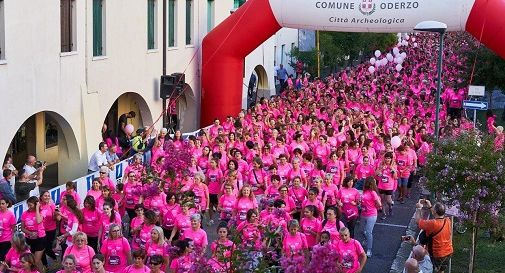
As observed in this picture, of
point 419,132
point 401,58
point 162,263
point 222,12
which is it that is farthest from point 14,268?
point 401,58

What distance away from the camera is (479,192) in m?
11.6

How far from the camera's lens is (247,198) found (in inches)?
506

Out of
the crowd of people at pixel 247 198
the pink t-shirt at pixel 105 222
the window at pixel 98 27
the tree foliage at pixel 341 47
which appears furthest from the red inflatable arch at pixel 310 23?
the tree foliage at pixel 341 47

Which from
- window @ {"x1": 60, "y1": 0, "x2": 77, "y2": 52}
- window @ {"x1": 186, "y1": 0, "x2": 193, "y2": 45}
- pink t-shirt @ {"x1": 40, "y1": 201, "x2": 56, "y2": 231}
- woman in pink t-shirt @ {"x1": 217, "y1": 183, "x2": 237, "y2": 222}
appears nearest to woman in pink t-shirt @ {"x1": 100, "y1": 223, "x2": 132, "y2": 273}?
pink t-shirt @ {"x1": 40, "y1": 201, "x2": 56, "y2": 231}

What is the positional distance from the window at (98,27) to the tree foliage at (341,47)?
725 inches

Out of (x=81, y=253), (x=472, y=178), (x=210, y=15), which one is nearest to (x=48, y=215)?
(x=81, y=253)

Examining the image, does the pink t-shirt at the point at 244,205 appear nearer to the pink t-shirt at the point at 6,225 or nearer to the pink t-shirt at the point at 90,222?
the pink t-shirt at the point at 90,222

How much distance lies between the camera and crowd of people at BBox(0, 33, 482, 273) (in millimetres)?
9531

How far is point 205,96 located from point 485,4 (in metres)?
8.18

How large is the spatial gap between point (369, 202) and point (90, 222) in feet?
13.7

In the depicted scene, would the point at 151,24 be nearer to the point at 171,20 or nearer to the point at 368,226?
the point at 171,20

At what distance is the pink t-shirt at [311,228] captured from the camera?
38.3 feet

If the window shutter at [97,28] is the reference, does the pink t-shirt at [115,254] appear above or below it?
below

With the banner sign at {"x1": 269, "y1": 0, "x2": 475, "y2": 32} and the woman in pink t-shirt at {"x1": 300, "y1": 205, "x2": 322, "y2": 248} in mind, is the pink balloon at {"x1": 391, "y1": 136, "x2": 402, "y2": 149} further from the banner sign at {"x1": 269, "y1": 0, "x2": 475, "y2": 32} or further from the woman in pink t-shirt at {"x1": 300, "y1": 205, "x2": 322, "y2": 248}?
the woman in pink t-shirt at {"x1": 300, "y1": 205, "x2": 322, "y2": 248}
